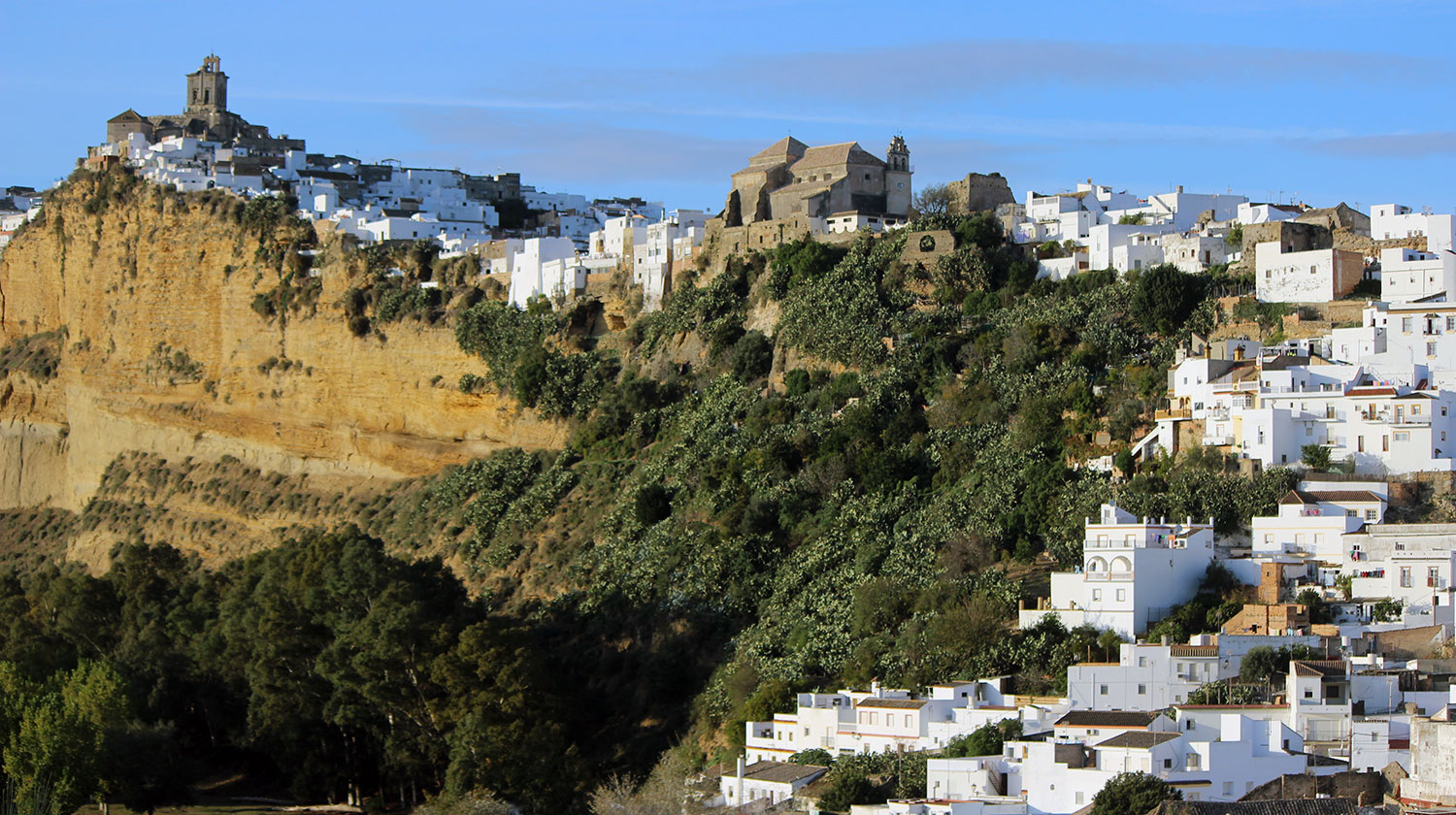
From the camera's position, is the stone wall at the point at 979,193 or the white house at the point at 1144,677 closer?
the white house at the point at 1144,677

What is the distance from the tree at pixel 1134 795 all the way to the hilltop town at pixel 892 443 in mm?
385

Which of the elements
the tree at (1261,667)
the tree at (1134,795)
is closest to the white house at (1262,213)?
the tree at (1261,667)

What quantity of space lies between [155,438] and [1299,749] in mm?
45423

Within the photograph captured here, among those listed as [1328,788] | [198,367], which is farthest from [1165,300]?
[198,367]

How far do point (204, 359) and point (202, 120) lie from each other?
16.8m

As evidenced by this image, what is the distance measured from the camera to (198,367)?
68.1 meters

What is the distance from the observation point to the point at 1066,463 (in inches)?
1711

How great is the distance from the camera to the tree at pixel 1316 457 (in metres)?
40.8

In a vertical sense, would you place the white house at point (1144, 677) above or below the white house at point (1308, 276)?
below

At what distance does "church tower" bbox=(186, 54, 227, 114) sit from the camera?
84.5 m

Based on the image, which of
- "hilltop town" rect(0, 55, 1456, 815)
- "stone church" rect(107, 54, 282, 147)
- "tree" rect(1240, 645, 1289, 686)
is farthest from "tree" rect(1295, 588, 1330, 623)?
"stone church" rect(107, 54, 282, 147)

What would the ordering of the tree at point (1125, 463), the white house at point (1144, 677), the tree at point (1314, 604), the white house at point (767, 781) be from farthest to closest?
1. the tree at point (1125, 463)
2. the tree at point (1314, 604)
3. the white house at point (767, 781)
4. the white house at point (1144, 677)

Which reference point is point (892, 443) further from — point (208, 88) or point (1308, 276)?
point (208, 88)

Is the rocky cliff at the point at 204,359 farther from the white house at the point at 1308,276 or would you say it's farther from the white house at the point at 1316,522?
the white house at the point at 1316,522
